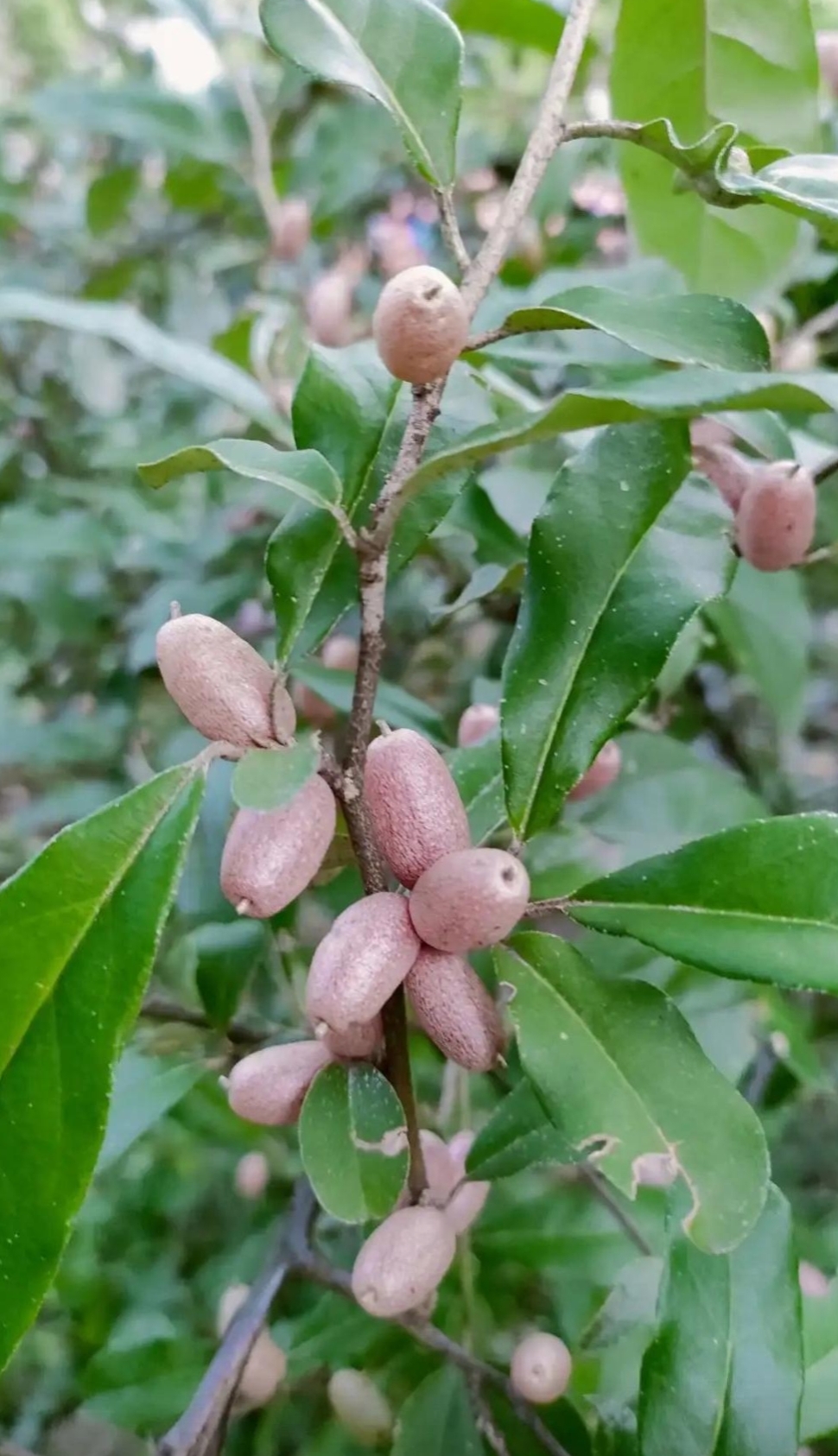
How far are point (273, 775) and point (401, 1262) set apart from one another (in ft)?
0.70

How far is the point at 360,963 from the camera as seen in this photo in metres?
0.35

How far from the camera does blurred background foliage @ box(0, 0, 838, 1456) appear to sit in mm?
645

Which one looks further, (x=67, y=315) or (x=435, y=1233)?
(x=67, y=315)

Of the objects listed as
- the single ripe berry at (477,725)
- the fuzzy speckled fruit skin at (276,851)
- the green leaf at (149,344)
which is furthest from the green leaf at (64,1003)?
the green leaf at (149,344)

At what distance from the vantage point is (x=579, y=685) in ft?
1.33

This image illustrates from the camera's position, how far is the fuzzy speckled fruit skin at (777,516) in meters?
0.48

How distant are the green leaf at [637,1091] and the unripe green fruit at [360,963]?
4 cm

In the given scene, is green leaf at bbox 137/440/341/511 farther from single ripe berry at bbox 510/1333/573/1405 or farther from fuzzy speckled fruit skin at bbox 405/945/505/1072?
single ripe berry at bbox 510/1333/573/1405

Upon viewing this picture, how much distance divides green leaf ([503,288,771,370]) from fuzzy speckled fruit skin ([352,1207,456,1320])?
33 centimetres

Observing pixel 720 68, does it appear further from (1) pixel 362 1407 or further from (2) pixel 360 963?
(1) pixel 362 1407

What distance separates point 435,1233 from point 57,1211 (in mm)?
158

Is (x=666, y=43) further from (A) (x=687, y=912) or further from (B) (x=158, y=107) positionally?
(B) (x=158, y=107)

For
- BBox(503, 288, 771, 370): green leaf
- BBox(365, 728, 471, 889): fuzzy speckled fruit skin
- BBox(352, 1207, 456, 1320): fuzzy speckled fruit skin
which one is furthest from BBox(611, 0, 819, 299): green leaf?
BBox(352, 1207, 456, 1320): fuzzy speckled fruit skin

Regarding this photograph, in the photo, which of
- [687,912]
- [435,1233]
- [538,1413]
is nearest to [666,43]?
[687,912]
